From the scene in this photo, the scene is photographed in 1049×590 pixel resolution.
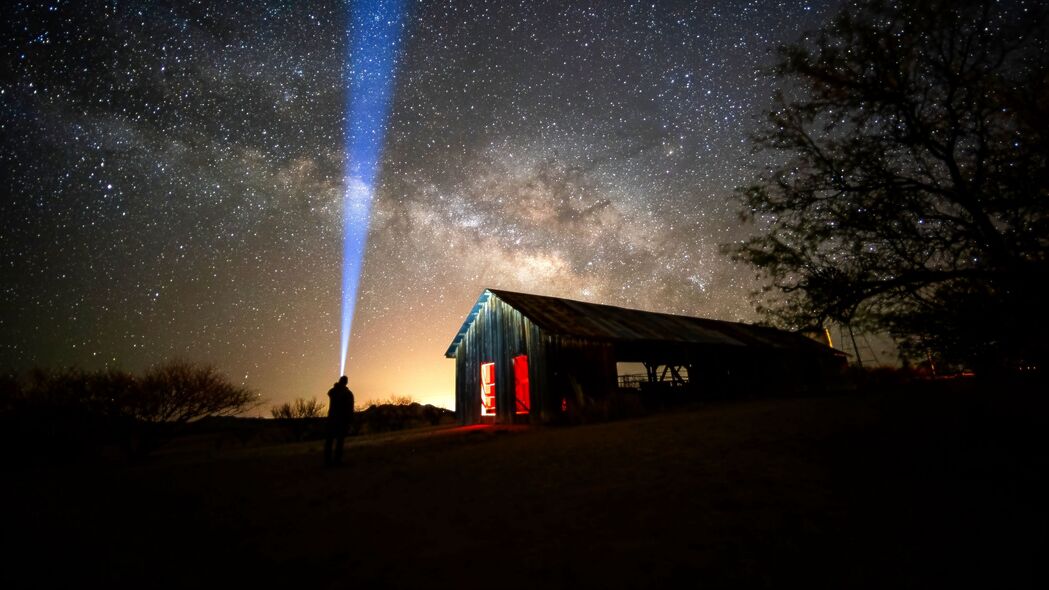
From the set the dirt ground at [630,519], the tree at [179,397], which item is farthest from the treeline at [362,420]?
the dirt ground at [630,519]

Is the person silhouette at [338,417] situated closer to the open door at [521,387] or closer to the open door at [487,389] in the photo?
the open door at [521,387]

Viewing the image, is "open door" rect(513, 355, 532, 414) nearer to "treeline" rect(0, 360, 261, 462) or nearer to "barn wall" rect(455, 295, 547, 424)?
"barn wall" rect(455, 295, 547, 424)

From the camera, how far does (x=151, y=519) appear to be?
5.02 meters

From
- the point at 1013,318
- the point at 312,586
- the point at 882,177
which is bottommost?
the point at 312,586

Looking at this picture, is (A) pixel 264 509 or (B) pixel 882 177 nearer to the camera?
(A) pixel 264 509

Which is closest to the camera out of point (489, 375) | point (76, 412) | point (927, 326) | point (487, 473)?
point (927, 326)

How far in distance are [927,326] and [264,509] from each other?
8668 mm

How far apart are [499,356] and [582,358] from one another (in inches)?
125

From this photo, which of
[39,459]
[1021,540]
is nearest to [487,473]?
[1021,540]

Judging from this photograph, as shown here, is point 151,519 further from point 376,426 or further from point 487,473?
point 376,426

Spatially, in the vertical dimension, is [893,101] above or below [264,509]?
above

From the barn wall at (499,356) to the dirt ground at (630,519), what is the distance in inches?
300

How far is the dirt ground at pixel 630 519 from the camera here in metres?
2.61

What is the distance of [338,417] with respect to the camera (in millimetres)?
8664
